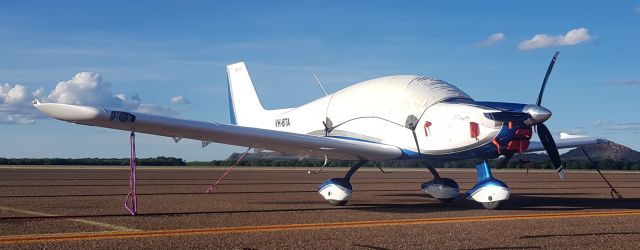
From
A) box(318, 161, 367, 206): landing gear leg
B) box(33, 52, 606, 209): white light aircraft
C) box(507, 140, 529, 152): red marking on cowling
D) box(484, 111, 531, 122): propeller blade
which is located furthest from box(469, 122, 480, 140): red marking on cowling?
box(318, 161, 367, 206): landing gear leg

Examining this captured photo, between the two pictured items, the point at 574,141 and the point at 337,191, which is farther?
the point at 574,141

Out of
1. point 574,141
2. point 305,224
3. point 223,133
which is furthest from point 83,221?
point 574,141

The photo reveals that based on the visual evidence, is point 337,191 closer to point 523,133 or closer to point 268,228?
point 523,133

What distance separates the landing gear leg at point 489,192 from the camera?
44.2 ft

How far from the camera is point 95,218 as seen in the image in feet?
36.0

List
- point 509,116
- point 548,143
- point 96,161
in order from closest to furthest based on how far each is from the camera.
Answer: point 509,116, point 548,143, point 96,161

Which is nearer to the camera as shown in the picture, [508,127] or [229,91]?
[508,127]

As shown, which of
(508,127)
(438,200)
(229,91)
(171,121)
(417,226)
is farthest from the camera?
(229,91)

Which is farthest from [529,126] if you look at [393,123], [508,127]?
[393,123]

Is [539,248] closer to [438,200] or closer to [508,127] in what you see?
[508,127]

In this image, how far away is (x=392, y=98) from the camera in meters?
15.0

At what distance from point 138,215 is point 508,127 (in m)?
6.81

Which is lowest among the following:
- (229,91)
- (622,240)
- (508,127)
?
(622,240)

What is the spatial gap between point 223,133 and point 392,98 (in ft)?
12.2
